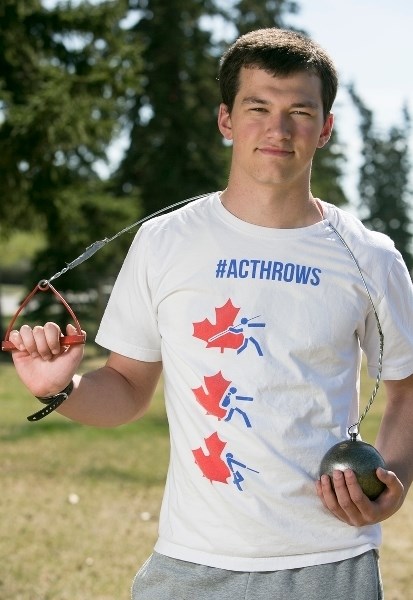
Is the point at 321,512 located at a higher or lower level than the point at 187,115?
higher

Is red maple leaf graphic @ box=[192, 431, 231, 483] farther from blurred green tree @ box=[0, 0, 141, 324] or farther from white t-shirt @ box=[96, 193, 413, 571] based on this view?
blurred green tree @ box=[0, 0, 141, 324]

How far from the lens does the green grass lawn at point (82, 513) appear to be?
6258 mm

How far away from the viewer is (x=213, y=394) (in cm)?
244

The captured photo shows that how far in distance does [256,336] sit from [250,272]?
16 cm

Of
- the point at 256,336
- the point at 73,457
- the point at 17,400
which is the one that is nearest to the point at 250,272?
the point at 256,336

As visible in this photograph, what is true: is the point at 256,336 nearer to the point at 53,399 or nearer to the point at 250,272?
the point at 250,272

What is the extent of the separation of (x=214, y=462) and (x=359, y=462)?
0.35 metres

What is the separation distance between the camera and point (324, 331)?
8.09ft

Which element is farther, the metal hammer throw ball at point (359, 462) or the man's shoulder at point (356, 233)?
the man's shoulder at point (356, 233)

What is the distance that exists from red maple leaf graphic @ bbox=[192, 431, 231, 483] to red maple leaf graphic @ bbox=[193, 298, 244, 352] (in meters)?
0.22

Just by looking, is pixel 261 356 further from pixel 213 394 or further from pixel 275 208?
pixel 275 208

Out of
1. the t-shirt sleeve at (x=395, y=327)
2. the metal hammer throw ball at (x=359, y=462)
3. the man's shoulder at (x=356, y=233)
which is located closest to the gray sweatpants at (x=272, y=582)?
the metal hammer throw ball at (x=359, y=462)

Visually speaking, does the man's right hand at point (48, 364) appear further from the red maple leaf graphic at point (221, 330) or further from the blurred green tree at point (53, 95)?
the blurred green tree at point (53, 95)

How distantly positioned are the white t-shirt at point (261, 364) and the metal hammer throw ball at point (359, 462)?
0.24 ft
